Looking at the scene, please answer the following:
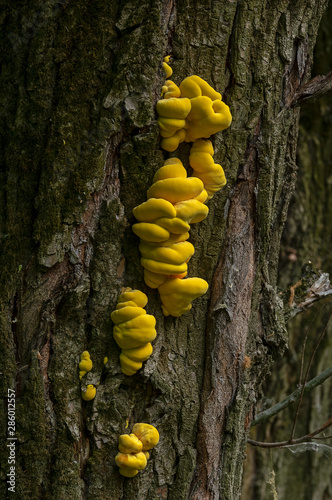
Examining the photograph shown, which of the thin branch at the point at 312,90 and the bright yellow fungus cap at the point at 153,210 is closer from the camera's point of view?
the bright yellow fungus cap at the point at 153,210

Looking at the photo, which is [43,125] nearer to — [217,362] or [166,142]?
[166,142]

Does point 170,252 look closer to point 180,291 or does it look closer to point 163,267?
point 163,267

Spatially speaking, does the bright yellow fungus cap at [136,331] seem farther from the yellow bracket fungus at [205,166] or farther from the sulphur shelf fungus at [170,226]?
the yellow bracket fungus at [205,166]

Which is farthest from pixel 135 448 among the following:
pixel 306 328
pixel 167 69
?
pixel 306 328

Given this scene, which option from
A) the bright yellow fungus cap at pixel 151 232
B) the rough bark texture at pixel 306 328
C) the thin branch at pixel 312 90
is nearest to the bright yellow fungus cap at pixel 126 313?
the bright yellow fungus cap at pixel 151 232

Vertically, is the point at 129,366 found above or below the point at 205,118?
below
